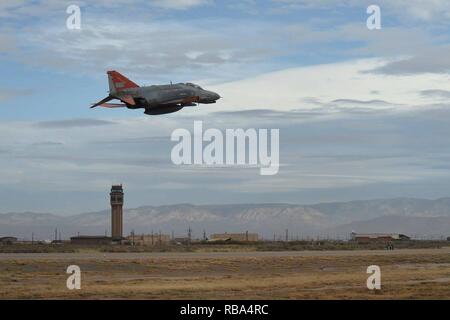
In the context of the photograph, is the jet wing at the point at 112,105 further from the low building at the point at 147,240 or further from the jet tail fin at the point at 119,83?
the low building at the point at 147,240

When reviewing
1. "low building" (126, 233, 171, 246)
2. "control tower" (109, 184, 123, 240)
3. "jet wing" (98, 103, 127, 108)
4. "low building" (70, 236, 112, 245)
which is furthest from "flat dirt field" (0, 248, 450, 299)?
"control tower" (109, 184, 123, 240)

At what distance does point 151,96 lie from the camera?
6456 centimetres

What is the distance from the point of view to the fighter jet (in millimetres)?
64625

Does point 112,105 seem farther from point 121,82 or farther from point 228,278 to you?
point 228,278

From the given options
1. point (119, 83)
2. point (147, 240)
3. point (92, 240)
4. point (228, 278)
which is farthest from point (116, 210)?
point (228, 278)

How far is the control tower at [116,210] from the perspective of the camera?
14862cm

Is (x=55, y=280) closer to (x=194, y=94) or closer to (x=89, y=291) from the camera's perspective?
(x=89, y=291)

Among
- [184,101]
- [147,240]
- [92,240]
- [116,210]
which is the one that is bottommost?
[147,240]

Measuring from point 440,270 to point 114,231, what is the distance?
303 feet

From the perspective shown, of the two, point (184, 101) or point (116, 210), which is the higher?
point (184, 101)

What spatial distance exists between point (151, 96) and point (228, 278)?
17.7 m
